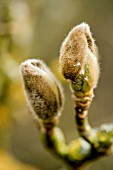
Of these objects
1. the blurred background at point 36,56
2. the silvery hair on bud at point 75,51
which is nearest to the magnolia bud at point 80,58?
the silvery hair on bud at point 75,51

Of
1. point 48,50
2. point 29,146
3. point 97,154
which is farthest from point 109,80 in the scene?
point 97,154

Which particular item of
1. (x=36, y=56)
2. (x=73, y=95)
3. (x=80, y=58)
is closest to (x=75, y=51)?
(x=80, y=58)

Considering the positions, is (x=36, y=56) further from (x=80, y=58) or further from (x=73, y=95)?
(x=80, y=58)

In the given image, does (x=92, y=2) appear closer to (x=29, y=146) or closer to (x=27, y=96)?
(x=29, y=146)

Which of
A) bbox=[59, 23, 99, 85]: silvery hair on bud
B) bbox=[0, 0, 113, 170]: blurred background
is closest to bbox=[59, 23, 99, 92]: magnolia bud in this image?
bbox=[59, 23, 99, 85]: silvery hair on bud

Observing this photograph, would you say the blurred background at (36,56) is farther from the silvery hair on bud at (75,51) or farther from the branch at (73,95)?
the silvery hair on bud at (75,51)

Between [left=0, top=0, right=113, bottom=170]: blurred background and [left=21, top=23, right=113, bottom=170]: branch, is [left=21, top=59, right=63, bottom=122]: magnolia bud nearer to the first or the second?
[left=21, top=23, right=113, bottom=170]: branch
